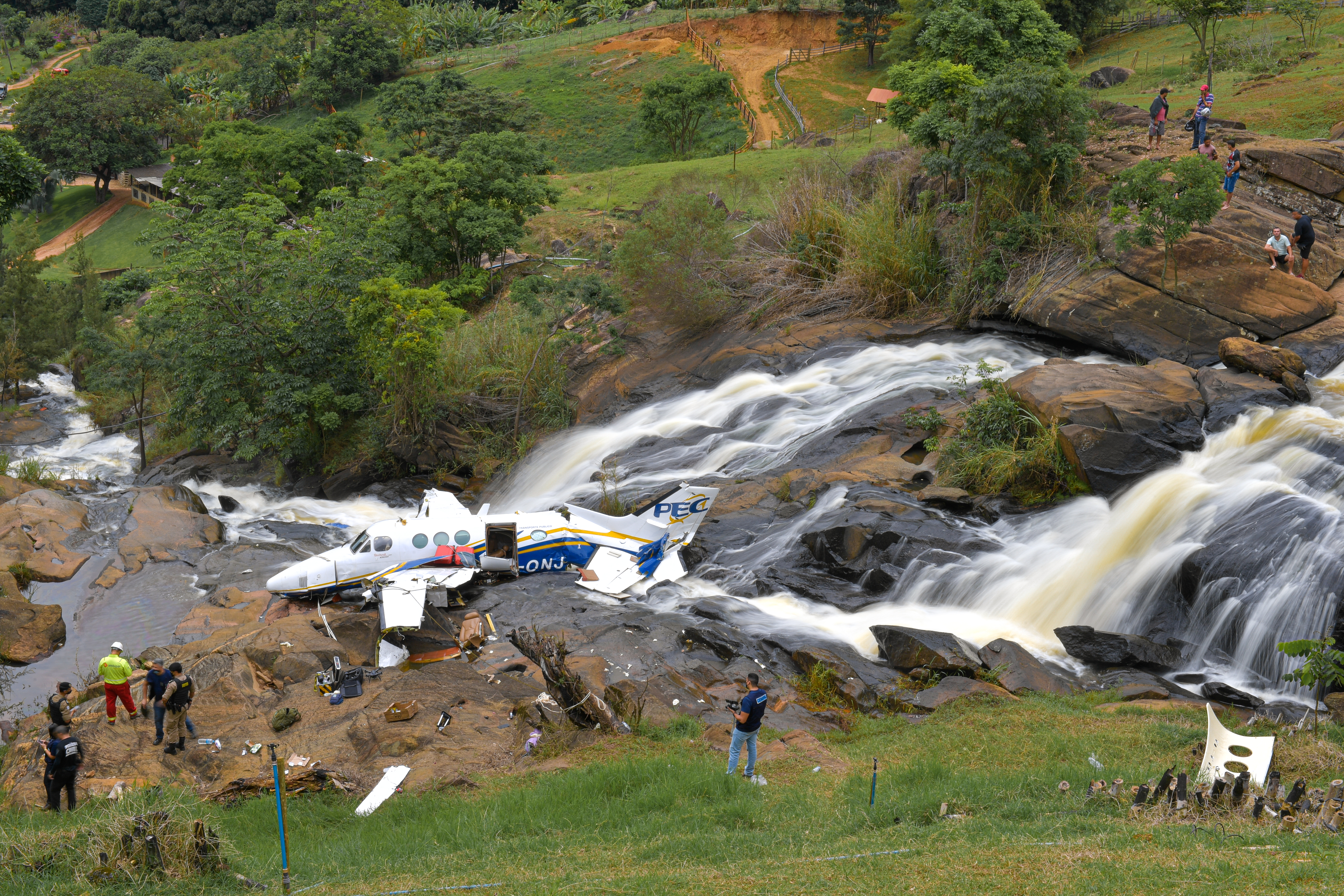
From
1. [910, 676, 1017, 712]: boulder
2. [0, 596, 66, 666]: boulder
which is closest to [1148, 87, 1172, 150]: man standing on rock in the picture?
[910, 676, 1017, 712]: boulder

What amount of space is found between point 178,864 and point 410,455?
2448 cm

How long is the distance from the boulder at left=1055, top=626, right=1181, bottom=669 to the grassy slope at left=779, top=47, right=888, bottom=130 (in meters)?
60.4

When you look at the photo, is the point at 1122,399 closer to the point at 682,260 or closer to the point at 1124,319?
the point at 1124,319

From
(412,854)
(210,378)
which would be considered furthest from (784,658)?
(210,378)

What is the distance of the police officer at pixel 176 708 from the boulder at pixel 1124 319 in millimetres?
24674

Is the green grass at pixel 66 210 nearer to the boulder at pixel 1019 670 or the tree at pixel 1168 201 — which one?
the tree at pixel 1168 201

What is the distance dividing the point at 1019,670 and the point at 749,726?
6698 mm

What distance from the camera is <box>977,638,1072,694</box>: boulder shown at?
17.6 meters

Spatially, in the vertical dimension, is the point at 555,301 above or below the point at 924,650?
above

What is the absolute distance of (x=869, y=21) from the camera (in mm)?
82688

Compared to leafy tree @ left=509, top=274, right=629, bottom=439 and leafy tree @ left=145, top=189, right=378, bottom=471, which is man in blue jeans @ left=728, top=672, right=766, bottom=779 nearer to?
leafy tree @ left=509, top=274, right=629, bottom=439

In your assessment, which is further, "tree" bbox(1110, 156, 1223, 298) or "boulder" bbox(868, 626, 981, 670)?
"tree" bbox(1110, 156, 1223, 298)

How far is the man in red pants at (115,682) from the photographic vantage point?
55.4 ft

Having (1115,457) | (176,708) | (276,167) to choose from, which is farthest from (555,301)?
(276,167)
